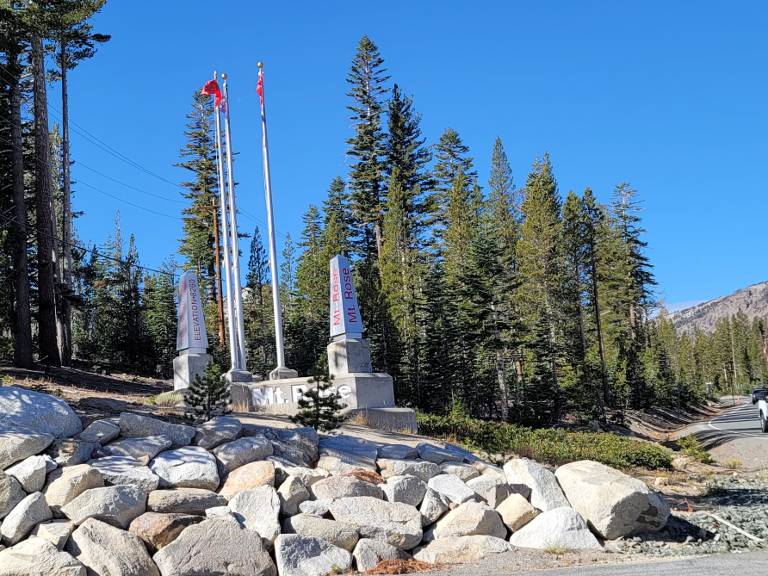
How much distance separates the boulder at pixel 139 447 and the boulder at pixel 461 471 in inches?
171

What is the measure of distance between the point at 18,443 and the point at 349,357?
31.8 feet

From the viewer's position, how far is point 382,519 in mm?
9352

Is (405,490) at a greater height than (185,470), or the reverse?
(185,470)

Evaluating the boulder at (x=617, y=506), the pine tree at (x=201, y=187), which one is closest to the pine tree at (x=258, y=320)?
the pine tree at (x=201, y=187)

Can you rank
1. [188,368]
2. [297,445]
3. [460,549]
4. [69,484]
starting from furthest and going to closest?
[188,368] < [297,445] < [460,549] < [69,484]

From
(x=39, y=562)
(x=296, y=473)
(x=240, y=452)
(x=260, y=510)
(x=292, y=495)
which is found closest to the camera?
(x=39, y=562)

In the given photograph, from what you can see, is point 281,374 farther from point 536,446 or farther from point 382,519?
point 382,519

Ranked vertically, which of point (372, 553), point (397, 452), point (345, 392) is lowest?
point (372, 553)

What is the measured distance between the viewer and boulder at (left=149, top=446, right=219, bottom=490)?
9672 mm

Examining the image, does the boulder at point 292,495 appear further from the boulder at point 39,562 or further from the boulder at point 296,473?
the boulder at point 39,562

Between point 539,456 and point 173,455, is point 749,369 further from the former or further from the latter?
point 173,455

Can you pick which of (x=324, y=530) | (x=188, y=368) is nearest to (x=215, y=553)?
(x=324, y=530)

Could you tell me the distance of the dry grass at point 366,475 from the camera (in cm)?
1061

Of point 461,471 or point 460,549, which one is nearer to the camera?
point 460,549
